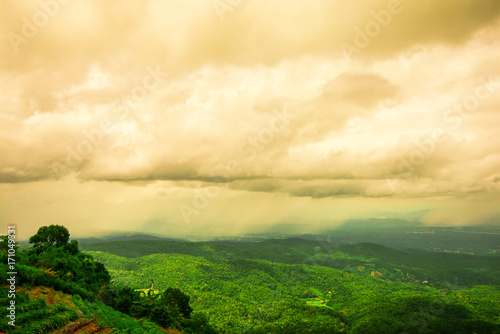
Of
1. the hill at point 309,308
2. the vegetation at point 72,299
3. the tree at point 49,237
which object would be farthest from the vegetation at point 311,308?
the tree at point 49,237

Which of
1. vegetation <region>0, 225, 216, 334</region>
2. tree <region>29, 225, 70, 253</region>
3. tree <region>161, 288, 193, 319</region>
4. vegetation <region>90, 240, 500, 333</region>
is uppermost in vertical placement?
tree <region>29, 225, 70, 253</region>

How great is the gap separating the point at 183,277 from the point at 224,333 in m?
85.3

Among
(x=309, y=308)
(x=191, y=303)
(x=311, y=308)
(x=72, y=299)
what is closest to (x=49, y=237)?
(x=72, y=299)

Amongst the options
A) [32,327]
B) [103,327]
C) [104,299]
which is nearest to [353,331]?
[104,299]

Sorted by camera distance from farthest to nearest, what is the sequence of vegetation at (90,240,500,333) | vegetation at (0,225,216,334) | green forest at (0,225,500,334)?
vegetation at (90,240,500,333) → green forest at (0,225,500,334) → vegetation at (0,225,216,334)

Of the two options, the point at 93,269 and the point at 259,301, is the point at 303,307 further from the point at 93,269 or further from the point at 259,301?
the point at 93,269

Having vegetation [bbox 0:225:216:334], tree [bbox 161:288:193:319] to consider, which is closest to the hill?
tree [bbox 161:288:193:319]

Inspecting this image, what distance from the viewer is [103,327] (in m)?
24.3

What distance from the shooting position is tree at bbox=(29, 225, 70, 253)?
44.4 meters

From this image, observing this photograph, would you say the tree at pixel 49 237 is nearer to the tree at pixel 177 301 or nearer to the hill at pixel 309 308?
the tree at pixel 177 301

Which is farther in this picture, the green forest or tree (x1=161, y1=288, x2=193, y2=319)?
tree (x1=161, y1=288, x2=193, y2=319)

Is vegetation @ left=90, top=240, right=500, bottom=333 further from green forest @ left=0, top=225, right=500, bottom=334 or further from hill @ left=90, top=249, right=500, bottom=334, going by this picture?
green forest @ left=0, top=225, right=500, bottom=334

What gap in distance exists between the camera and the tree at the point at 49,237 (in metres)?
44.4

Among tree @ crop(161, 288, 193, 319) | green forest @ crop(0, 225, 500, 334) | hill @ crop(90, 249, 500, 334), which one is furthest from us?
hill @ crop(90, 249, 500, 334)
